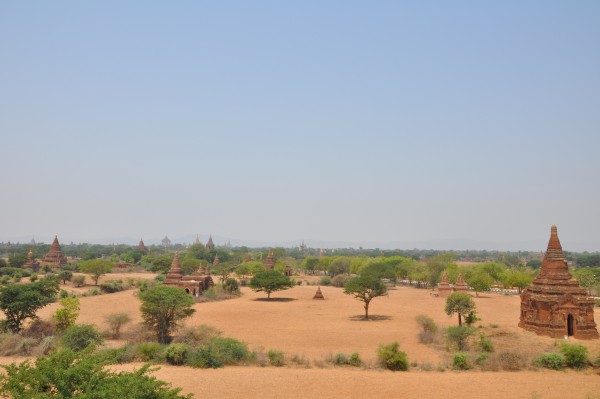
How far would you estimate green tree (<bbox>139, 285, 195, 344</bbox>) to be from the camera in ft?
86.2

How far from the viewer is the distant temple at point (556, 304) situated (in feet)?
93.3

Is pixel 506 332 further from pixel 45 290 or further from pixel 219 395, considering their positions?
pixel 45 290

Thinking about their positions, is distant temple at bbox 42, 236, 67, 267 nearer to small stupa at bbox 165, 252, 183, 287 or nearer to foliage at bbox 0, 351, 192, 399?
small stupa at bbox 165, 252, 183, 287

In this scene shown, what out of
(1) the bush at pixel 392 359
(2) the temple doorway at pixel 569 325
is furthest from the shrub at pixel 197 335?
(2) the temple doorway at pixel 569 325

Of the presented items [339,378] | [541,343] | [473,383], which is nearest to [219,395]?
[339,378]

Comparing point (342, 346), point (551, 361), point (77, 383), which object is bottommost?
point (342, 346)

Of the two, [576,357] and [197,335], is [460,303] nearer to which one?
[576,357]

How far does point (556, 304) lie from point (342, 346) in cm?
1449

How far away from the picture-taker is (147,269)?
315 feet

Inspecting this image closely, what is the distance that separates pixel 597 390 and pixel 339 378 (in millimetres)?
10351

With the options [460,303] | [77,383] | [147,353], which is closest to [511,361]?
[460,303]

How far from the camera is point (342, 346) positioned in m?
26.3

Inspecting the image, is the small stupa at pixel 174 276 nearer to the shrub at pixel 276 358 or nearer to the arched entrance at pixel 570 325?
the shrub at pixel 276 358

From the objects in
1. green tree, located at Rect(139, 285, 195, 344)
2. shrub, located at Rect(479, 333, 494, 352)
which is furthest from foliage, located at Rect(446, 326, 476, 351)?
green tree, located at Rect(139, 285, 195, 344)
